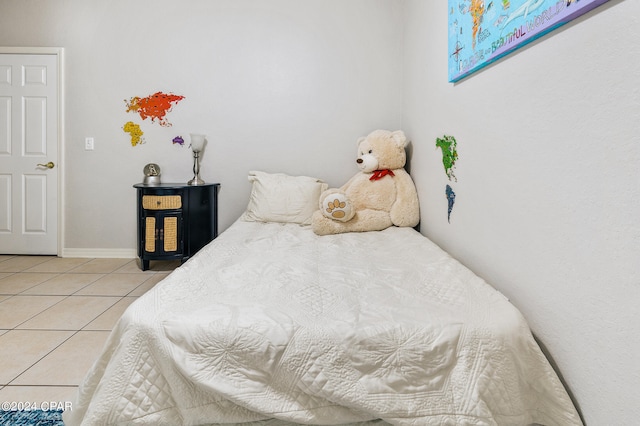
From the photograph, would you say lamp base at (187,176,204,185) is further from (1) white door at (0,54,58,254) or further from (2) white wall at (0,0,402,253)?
(1) white door at (0,54,58,254)

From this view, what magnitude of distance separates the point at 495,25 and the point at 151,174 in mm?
2820

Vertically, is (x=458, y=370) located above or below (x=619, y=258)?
below

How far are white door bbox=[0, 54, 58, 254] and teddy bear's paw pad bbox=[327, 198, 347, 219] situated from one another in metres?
2.63

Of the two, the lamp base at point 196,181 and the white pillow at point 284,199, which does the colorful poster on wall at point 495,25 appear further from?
the lamp base at point 196,181

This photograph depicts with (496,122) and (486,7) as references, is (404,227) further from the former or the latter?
(486,7)

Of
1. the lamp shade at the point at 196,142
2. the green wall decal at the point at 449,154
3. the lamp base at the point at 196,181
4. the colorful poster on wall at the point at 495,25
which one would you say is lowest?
the lamp base at the point at 196,181

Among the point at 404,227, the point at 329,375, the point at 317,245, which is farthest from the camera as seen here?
the point at 404,227

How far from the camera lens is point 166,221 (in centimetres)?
308

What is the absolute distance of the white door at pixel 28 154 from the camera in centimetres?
345

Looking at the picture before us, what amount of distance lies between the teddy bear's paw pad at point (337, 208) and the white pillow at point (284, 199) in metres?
0.47

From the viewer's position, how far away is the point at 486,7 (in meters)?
1.54

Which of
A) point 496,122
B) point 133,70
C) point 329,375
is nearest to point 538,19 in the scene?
point 496,122

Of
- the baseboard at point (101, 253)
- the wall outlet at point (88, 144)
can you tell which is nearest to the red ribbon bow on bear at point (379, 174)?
the baseboard at point (101, 253)

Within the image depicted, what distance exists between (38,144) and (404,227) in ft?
10.7
